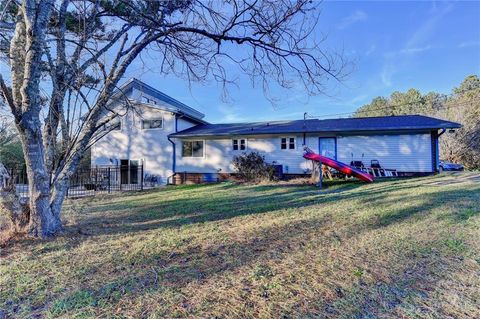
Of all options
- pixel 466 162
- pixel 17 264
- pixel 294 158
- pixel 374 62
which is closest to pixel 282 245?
pixel 17 264

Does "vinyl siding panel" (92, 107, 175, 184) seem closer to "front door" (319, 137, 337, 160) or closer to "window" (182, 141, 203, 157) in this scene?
"window" (182, 141, 203, 157)

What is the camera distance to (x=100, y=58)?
18.9 ft

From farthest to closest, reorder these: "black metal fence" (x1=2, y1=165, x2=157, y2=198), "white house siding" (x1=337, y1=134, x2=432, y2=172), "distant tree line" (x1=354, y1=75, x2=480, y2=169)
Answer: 1. "distant tree line" (x1=354, y1=75, x2=480, y2=169)
2. "white house siding" (x1=337, y1=134, x2=432, y2=172)
3. "black metal fence" (x1=2, y1=165, x2=157, y2=198)

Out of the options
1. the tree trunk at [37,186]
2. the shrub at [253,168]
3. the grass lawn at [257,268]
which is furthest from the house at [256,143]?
the grass lawn at [257,268]

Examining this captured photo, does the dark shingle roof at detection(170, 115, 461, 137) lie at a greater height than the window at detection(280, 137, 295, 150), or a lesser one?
greater

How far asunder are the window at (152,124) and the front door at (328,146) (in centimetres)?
920

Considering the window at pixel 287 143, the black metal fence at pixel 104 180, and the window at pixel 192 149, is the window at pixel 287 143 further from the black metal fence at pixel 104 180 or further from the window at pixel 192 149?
the black metal fence at pixel 104 180

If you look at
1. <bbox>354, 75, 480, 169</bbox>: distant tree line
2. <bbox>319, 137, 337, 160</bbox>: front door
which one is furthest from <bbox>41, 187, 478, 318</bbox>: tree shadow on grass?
<bbox>354, 75, 480, 169</bbox>: distant tree line

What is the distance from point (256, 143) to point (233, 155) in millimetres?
1463

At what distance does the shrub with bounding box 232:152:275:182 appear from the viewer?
13.4 m

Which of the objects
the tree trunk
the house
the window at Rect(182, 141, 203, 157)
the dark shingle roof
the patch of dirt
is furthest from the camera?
the window at Rect(182, 141, 203, 157)

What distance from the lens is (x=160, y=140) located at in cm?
1634

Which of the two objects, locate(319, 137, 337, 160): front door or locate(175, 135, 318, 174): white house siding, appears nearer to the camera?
locate(319, 137, 337, 160): front door

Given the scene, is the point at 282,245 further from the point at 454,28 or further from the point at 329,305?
the point at 454,28
